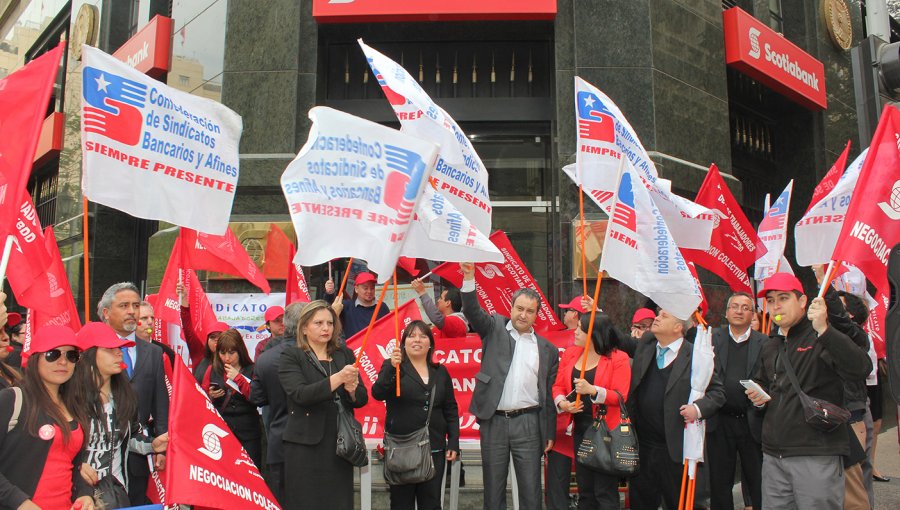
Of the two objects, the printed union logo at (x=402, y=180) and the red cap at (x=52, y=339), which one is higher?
the printed union logo at (x=402, y=180)

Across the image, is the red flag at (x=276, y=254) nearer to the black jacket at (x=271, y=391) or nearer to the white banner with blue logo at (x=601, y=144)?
the black jacket at (x=271, y=391)

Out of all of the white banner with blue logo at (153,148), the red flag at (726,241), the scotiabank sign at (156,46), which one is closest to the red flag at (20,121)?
the white banner with blue logo at (153,148)

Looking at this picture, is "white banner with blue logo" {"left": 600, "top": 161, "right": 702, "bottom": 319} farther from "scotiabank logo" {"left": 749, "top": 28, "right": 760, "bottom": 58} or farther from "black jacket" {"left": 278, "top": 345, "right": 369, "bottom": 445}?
"scotiabank logo" {"left": 749, "top": 28, "right": 760, "bottom": 58}

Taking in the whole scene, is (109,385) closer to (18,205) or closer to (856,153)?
(18,205)

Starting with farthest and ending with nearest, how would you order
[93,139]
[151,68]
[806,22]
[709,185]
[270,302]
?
[806,22], [151,68], [270,302], [709,185], [93,139]

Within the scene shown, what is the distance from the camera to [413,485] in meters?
6.12

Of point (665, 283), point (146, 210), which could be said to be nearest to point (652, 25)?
point (665, 283)

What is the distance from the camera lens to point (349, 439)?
17.7ft

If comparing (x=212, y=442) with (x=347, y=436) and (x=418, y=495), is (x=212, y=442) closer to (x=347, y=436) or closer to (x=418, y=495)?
(x=347, y=436)

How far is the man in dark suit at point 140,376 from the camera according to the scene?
5.53 m

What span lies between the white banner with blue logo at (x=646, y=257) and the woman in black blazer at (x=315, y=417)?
212 centimetres

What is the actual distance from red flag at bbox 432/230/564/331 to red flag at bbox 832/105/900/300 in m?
Answer: 3.39

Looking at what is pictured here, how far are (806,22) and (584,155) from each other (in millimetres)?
8710

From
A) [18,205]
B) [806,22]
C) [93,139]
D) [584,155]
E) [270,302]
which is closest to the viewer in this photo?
[18,205]
